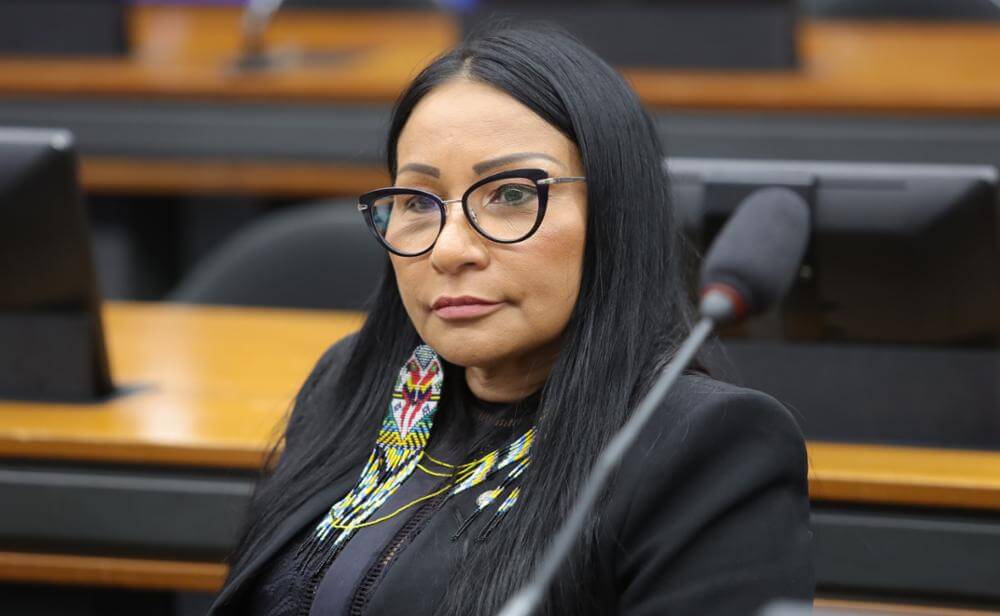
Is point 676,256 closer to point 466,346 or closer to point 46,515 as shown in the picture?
point 466,346

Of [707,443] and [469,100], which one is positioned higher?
[469,100]

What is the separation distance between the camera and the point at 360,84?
11.9ft

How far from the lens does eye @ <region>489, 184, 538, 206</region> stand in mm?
1227

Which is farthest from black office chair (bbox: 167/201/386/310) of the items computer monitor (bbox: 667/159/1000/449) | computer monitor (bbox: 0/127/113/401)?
computer monitor (bbox: 667/159/1000/449)

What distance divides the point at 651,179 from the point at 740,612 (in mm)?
389

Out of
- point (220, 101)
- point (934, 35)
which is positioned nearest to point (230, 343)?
point (220, 101)

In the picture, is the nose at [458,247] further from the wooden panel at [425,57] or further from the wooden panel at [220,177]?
the wooden panel at [220,177]

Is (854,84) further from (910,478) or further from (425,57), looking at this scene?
(910,478)

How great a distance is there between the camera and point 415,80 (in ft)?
4.30

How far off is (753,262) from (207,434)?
873 millimetres

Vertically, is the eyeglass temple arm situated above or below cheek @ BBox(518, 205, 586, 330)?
above

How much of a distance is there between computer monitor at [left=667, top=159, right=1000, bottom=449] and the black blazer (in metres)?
0.51

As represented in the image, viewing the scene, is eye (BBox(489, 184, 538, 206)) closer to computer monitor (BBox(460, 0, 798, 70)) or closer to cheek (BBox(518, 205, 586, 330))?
cheek (BBox(518, 205, 586, 330))

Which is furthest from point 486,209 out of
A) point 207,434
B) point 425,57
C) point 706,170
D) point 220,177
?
point 220,177
